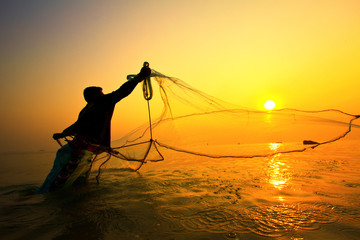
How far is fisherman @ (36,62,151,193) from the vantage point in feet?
17.9

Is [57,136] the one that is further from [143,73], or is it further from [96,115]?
[143,73]

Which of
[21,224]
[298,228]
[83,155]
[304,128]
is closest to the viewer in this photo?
[298,228]

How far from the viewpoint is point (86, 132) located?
552 cm

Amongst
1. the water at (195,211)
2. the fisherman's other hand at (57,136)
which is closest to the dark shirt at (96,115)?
the fisherman's other hand at (57,136)

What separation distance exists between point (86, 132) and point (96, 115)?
57 cm

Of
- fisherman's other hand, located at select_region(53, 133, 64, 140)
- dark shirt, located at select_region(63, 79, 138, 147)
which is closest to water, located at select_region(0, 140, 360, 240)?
fisherman's other hand, located at select_region(53, 133, 64, 140)

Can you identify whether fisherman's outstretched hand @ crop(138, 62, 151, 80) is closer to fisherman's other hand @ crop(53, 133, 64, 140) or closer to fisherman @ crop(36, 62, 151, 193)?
fisherman @ crop(36, 62, 151, 193)

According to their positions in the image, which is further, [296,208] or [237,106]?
[237,106]

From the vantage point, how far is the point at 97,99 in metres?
5.54

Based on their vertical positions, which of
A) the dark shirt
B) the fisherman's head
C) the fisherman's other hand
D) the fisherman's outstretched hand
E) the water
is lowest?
the water

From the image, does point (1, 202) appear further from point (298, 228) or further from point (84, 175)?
point (298, 228)

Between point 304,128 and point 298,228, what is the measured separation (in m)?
5.10

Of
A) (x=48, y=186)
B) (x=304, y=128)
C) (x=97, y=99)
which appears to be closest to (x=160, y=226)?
(x=97, y=99)

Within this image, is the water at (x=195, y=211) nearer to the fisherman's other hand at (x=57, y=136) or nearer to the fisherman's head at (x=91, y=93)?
the fisherman's other hand at (x=57, y=136)
